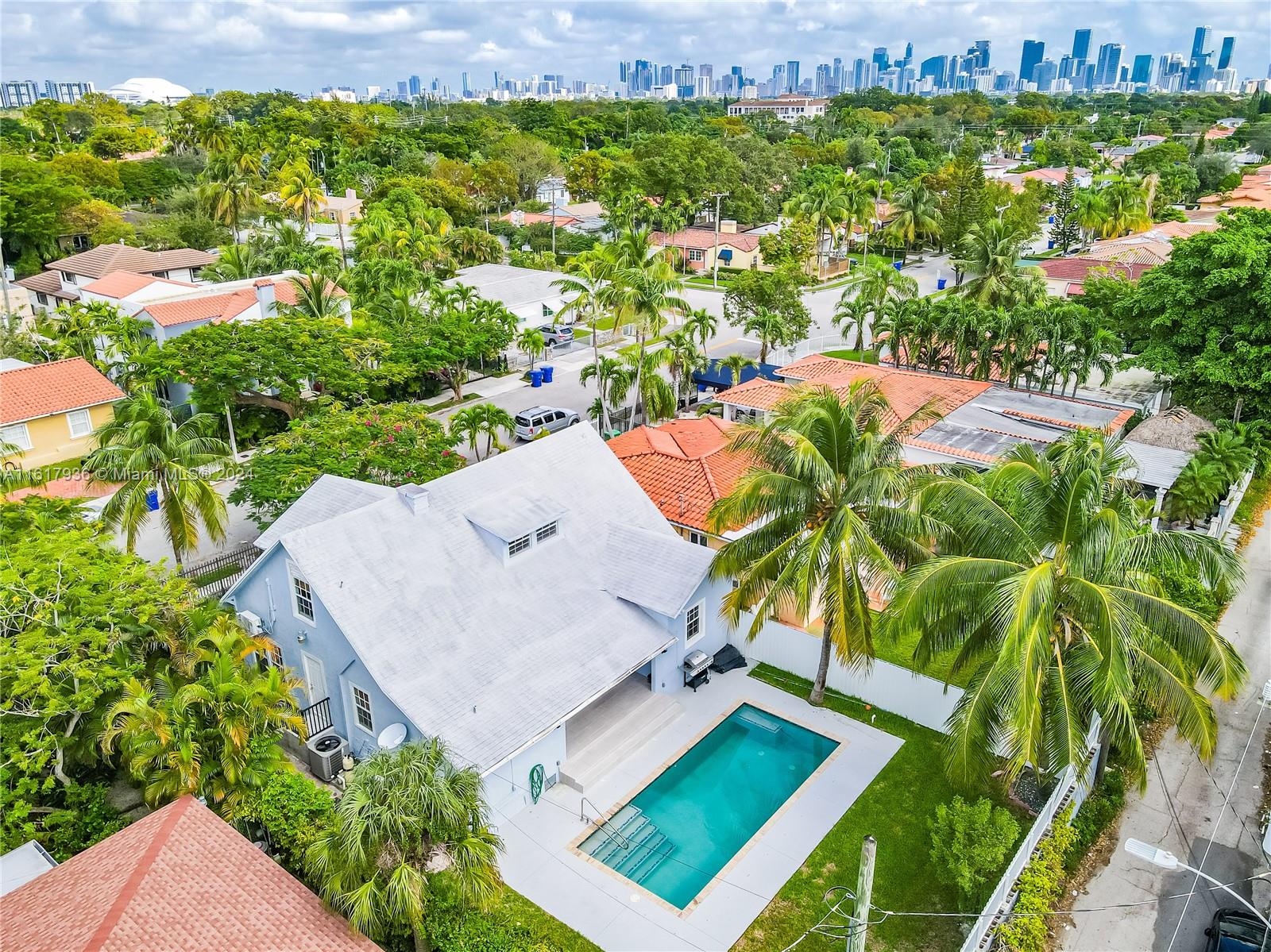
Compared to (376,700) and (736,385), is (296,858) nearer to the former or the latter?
(376,700)

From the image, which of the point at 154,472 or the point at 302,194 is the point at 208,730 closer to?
the point at 154,472

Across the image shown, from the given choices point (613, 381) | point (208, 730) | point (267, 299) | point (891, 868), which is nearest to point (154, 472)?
point (208, 730)

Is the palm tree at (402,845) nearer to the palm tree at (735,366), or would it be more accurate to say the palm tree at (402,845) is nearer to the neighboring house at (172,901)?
the neighboring house at (172,901)

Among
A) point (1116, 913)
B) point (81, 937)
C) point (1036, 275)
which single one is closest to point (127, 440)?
point (81, 937)

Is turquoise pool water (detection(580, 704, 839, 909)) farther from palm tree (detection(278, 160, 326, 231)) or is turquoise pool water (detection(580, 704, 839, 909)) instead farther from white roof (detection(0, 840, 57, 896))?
Result: palm tree (detection(278, 160, 326, 231))

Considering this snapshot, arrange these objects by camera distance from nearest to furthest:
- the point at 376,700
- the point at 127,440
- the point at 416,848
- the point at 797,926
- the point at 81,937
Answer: the point at 81,937 → the point at 416,848 → the point at 797,926 → the point at 376,700 → the point at 127,440
